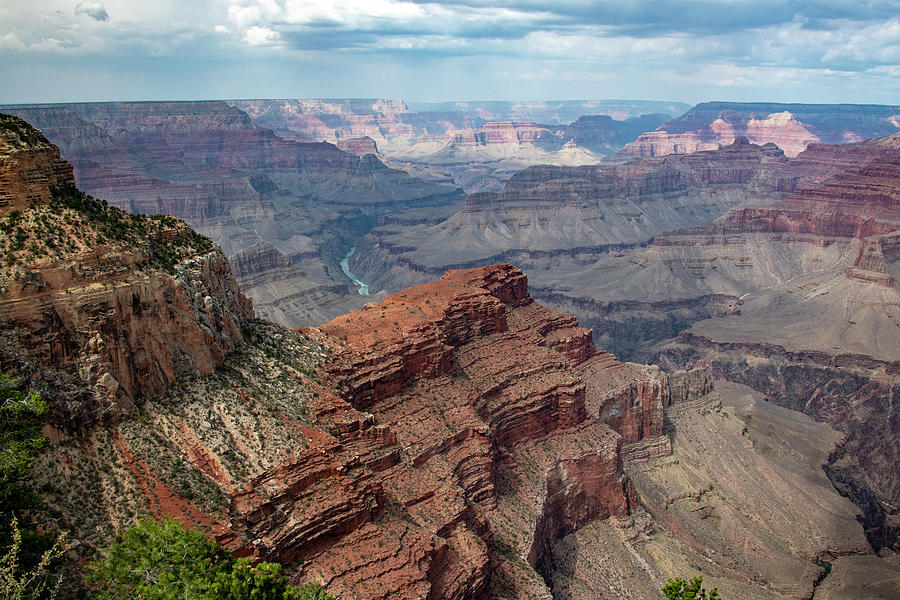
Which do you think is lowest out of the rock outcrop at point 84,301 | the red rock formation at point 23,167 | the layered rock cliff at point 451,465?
the layered rock cliff at point 451,465

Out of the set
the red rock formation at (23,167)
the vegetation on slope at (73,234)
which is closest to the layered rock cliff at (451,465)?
the vegetation on slope at (73,234)

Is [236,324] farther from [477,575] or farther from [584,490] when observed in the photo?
[584,490]

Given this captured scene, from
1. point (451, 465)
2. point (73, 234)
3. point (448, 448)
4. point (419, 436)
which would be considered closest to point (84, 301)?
point (73, 234)

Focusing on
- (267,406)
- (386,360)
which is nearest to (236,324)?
(267,406)

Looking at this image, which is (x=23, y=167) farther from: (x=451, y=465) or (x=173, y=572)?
(x=451, y=465)

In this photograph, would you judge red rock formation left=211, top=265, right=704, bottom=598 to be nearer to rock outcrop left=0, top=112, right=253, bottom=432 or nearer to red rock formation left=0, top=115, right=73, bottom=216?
rock outcrop left=0, top=112, right=253, bottom=432

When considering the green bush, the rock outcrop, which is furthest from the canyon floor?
the green bush

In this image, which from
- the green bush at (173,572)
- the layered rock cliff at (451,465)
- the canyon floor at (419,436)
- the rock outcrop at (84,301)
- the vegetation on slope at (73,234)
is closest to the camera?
the green bush at (173,572)

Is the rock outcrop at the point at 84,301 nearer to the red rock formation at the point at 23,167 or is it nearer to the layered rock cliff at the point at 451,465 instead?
the red rock formation at the point at 23,167

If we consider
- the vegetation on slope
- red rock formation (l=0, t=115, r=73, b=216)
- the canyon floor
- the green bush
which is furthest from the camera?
red rock formation (l=0, t=115, r=73, b=216)

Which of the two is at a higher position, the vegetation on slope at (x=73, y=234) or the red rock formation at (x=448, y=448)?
the vegetation on slope at (x=73, y=234)

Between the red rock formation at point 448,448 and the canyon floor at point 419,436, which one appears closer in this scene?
the canyon floor at point 419,436

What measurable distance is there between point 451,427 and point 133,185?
170617 millimetres

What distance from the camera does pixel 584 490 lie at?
54469mm
